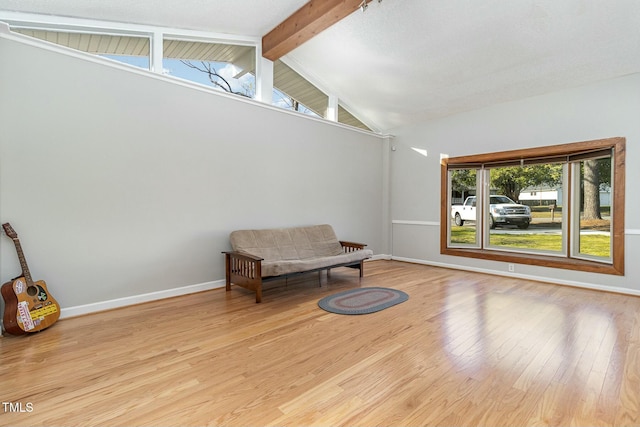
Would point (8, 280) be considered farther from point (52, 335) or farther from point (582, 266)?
point (582, 266)

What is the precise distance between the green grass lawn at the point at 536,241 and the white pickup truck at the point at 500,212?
0.56ft

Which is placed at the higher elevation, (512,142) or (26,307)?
(512,142)

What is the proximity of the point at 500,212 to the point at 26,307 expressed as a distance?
19.4 ft

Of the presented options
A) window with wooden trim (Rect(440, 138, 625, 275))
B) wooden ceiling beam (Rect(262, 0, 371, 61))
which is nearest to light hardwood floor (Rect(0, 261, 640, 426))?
window with wooden trim (Rect(440, 138, 625, 275))

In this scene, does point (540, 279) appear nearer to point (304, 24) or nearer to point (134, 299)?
point (304, 24)

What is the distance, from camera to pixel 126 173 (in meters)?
3.13

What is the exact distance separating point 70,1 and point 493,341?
4618 millimetres

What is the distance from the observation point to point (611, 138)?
3762mm

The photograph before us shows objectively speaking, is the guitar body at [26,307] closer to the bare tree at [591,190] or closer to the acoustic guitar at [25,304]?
the acoustic guitar at [25,304]

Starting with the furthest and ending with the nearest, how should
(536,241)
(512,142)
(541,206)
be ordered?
(536,241) < (541,206) < (512,142)

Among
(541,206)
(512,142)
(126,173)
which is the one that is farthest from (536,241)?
(126,173)

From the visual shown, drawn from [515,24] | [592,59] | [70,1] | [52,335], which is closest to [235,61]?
[70,1]

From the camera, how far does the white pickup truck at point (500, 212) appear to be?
4.93 m

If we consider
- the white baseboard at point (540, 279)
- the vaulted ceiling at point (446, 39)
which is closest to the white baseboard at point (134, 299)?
the vaulted ceiling at point (446, 39)
